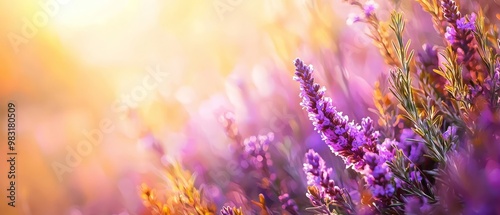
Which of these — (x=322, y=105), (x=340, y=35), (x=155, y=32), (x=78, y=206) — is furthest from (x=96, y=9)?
(x=322, y=105)

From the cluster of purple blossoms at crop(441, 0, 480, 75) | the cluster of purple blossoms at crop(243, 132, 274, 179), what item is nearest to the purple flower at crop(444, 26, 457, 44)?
the cluster of purple blossoms at crop(441, 0, 480, 75)

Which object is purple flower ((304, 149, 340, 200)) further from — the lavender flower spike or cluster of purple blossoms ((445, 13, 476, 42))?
cluster of purple blossoms ((445, 13, 476, 42))

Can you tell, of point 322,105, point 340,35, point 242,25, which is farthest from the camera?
point 242,25

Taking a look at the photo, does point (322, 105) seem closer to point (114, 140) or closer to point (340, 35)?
point (340, 35)

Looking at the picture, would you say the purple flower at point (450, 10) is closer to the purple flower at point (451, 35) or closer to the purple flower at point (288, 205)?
the purple flower at point (451, 35)

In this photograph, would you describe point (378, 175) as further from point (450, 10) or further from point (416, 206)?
point (450, 10)

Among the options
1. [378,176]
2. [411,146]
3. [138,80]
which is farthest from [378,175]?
[138,80]
